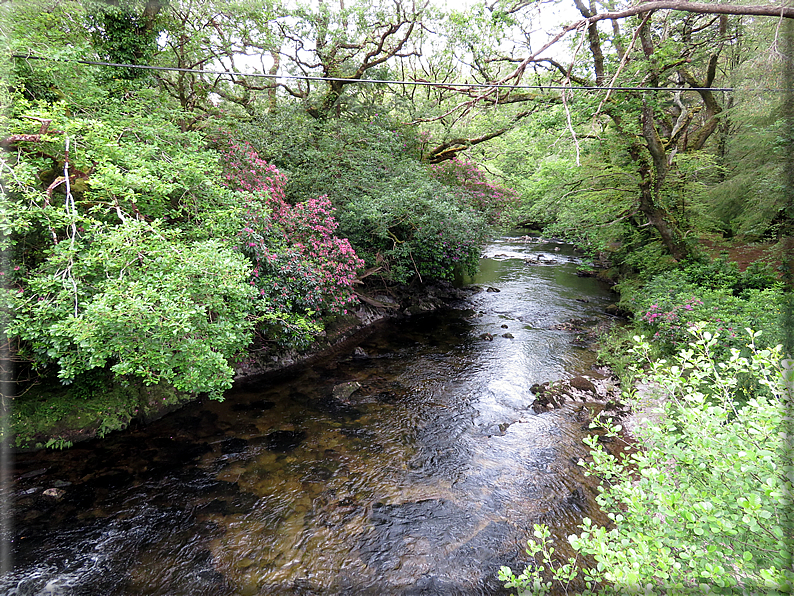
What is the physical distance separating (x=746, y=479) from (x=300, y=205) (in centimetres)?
860

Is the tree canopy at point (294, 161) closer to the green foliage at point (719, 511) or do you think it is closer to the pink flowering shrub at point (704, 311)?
the pink flowering shrub at point (704, 311)

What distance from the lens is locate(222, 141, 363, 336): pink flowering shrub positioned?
23.7 ft

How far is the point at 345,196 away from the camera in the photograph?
10.8 meters

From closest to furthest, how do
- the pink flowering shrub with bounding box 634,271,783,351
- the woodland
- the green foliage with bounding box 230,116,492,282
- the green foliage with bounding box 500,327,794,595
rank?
the green foliage with bounding box 500,327,794,595
the woodland
the pink flowering shrub with bounding box 634,271,783,351
the green foliage with bounding box 230,116,492,282

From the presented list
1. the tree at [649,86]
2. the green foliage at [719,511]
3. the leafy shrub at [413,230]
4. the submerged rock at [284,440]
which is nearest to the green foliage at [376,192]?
the leafy shrub at [413,230]

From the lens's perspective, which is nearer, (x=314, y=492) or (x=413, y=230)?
(x=314, y=492)

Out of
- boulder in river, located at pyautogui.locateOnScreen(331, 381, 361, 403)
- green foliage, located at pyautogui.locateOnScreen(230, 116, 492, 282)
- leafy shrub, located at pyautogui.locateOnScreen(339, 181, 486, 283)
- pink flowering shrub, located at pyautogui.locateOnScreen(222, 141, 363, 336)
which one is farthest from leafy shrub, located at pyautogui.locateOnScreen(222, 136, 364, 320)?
boulder in river, located at pyautogui.locateOnScreen(331, 381, 361, 403)

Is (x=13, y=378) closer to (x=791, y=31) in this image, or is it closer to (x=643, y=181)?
(x=791, y=31)

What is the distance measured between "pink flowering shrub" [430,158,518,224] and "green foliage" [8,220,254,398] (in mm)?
11262

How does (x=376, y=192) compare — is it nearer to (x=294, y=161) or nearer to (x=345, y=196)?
(x=345, y=196)

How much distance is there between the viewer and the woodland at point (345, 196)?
13.2 ft

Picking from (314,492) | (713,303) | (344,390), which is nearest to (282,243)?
(344,390)

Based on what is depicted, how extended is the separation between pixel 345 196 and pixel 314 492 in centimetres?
812

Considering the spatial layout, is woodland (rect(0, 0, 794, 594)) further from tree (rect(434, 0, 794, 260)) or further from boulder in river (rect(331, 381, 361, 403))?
boulder in river (rect(331, 381, 361, 403))
